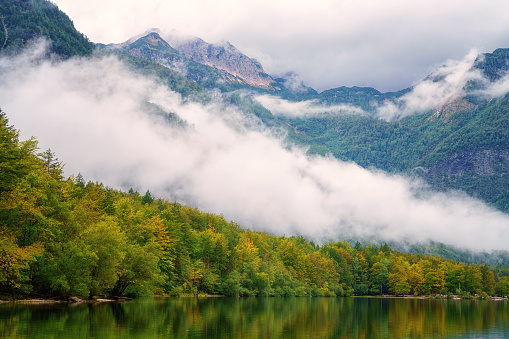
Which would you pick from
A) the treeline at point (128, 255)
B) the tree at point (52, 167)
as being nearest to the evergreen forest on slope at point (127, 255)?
the treeline at point (128, 255)

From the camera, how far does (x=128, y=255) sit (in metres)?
73.5

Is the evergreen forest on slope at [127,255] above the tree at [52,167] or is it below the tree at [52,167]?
below

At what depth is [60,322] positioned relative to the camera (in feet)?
118

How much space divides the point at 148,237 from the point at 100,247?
30.9 meters

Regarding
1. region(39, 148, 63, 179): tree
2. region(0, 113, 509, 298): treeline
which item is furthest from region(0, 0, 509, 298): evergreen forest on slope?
region(39, 148, 63, 179): tree

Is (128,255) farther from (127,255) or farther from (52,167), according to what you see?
(52,167)

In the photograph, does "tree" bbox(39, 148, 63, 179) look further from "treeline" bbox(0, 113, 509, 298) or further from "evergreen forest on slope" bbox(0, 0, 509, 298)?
"evergreen forest on slope" bbox(0, 0, 509, 298)

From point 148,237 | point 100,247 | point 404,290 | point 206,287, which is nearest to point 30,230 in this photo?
point 100,247

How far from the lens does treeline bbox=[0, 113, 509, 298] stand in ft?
168

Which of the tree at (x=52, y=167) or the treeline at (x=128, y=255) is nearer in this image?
the treeline at (x=128, y=255)

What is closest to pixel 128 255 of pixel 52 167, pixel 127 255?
pixel 127 255

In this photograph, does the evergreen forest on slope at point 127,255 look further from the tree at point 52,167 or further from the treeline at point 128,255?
the tree at point 52,167

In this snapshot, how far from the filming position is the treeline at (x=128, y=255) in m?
51.1

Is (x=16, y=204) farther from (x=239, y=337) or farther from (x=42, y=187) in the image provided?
(x=239, y=337)
